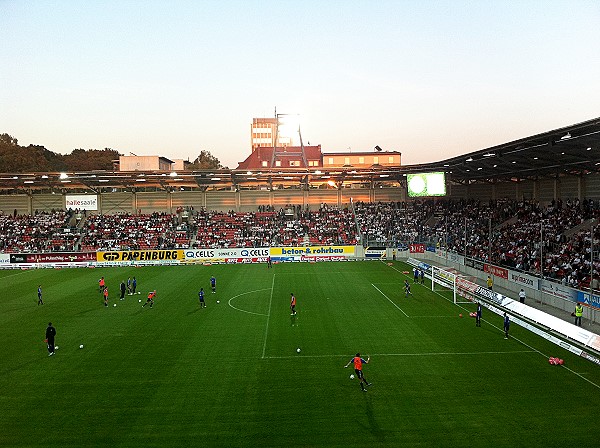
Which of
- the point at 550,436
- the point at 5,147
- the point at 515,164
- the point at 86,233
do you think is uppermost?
the point at 5,147

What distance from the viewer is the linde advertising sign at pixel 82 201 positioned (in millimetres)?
55697

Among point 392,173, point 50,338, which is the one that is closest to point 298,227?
point 392,173

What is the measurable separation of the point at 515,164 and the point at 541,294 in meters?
17.7

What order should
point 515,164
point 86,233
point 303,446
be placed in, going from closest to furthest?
point 303,446 < point 515,164 < point 86,233

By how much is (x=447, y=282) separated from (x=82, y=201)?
45.1m

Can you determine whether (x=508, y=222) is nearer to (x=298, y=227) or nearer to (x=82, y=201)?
(x=298, y=227)

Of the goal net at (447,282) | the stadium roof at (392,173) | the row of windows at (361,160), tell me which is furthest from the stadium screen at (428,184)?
the row of windows at (361,160)

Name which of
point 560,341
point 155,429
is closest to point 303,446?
point 155,429

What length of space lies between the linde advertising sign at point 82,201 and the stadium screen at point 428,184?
38.3m

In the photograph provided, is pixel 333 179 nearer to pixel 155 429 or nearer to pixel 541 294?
pixel 541 294

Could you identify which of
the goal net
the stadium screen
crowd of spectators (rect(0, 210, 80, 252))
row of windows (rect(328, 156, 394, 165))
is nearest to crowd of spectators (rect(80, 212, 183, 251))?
crowd of spectators (rect(0, 210, 80, 252))

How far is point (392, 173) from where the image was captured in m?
58.3

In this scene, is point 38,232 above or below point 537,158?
below

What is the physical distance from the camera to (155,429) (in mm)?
12492
